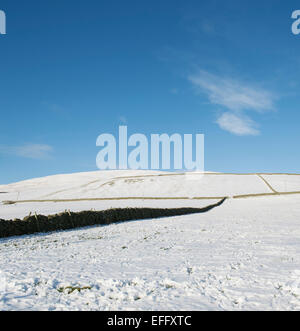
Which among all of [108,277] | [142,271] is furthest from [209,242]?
[108,277]

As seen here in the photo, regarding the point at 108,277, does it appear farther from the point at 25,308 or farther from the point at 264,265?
the point at 264,265

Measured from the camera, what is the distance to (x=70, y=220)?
1238 inches

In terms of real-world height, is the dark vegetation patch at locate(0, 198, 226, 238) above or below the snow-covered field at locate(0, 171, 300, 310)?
above

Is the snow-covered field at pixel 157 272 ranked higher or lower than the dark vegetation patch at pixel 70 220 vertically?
lower

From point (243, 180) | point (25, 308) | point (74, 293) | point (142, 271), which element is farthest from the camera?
point (243, 180)

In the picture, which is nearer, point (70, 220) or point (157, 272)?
point (157, 272)

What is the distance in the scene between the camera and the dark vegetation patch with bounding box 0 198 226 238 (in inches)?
1037

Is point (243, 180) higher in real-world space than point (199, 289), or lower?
higher

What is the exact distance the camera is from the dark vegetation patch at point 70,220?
2633 cm

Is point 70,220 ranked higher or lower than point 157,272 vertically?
higher

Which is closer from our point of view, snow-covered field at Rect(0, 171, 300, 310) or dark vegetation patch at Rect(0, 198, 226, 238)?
snow-covered field at Rect(0, 171, 300, 310)

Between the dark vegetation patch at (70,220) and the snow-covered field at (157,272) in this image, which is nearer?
the snow-covered field at (157,272)
